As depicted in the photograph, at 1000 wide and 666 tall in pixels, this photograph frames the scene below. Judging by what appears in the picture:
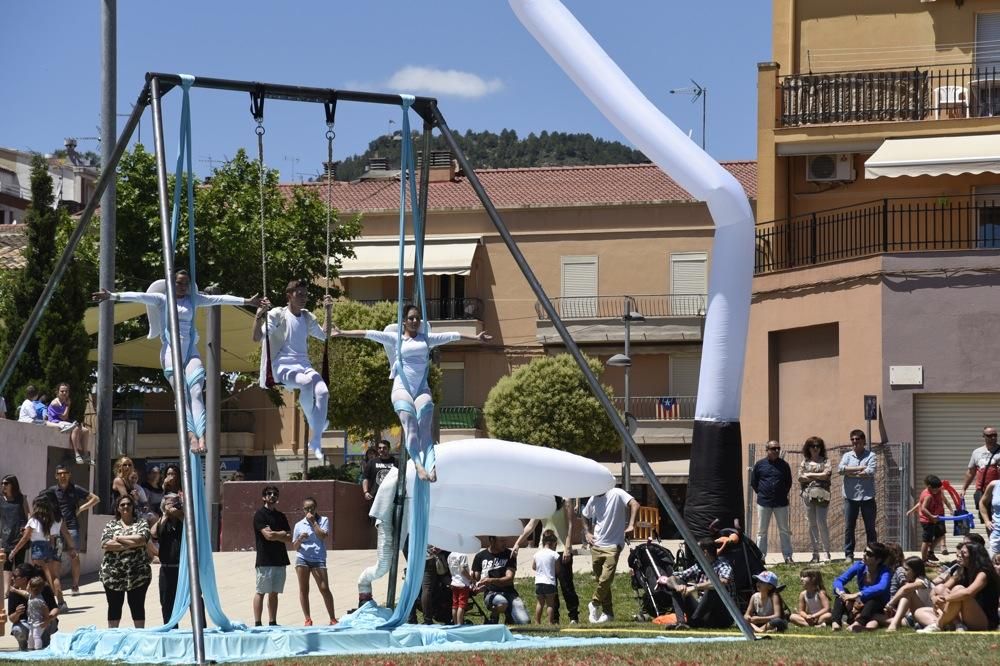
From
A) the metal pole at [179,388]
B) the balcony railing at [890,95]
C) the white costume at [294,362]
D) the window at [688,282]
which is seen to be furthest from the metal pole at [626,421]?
the metal pole at [179,388]

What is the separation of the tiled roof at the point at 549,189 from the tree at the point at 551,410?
5883mm

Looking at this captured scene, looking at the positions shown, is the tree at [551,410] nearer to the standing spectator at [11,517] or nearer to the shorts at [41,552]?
the standing spectator at [11,517]

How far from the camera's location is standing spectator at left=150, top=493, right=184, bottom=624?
16.5 m

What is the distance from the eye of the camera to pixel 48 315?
96.2 feet

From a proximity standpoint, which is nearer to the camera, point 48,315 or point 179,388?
point 179,388

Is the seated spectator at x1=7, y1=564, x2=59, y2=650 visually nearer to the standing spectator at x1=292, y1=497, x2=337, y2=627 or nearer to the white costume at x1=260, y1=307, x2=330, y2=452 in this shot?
the standing spectator at x1=292, y1=497, x2=337, y2=627

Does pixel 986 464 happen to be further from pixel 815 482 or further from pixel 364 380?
pixel 364 380

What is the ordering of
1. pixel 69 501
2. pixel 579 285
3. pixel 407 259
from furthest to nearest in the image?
pixel 579 285
pixel 407 259
pixel 69 501

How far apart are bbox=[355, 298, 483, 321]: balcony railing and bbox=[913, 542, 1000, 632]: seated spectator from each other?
42143 mm

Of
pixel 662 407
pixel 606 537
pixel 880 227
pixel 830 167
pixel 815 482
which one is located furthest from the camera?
pixel 662 407

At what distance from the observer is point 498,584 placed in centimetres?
1839

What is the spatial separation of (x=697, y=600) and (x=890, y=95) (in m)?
16.6

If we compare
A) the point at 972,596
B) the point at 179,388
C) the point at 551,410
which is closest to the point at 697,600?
the point at 972,596

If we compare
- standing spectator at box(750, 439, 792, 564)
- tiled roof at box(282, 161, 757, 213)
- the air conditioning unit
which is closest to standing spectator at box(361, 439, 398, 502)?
standing spectator at box(750, 439, 792, 564)
